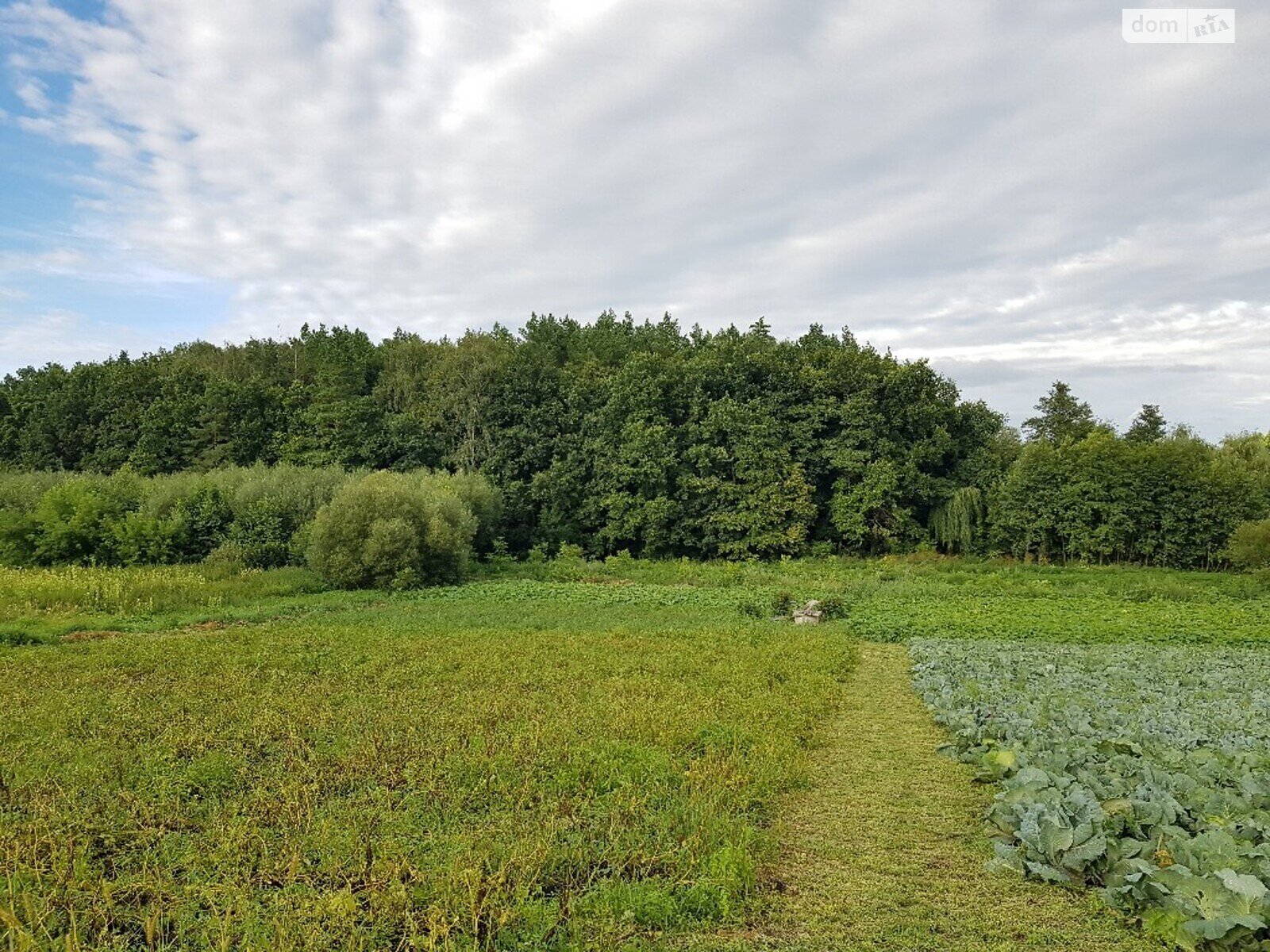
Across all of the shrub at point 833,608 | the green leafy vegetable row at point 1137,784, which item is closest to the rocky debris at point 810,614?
the shrub at point 833,608

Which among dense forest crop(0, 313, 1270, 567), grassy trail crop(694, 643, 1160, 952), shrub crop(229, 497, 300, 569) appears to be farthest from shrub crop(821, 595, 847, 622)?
shrub crop(229, 497, 300, 569)

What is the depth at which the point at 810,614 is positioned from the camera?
18.7 m

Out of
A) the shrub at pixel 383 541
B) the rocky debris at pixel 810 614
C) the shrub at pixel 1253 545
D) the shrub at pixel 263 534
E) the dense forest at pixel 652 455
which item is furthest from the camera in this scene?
the dense forest at pixel 652 455

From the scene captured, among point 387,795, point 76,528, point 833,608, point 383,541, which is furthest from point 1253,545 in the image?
point 76,528

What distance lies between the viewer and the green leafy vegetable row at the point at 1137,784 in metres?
4.60

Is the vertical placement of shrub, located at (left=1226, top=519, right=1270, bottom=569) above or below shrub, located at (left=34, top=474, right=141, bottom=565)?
below

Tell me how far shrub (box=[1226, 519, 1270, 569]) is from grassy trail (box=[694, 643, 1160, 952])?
26.1 metres

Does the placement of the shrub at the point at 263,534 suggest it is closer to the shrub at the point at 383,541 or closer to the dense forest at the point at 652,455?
the dense forest at the point at 652,455

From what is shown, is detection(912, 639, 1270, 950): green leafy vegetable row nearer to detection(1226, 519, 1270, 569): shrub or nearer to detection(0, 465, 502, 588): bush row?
→ detection(0, 465, 502, 588): bush row

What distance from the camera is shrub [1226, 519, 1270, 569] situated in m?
26.9

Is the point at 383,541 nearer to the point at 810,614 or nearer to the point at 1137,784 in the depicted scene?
the point at 810,614

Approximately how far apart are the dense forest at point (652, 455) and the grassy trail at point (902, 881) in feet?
83.7

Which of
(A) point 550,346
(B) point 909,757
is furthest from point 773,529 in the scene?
(B) point 909,757

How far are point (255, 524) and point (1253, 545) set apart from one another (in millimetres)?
35100
